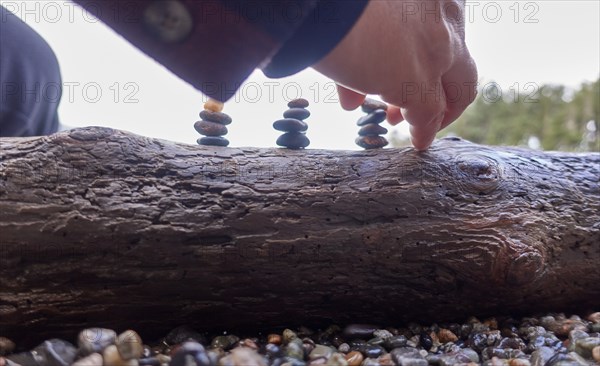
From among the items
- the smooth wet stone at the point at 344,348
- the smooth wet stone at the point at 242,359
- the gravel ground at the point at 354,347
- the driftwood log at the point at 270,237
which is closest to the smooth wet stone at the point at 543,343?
the gravel ground at the point at 354,347

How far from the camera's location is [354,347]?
40.5 inches

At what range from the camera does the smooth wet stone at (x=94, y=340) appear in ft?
2.84

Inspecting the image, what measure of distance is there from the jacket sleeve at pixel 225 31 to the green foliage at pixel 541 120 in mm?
2515

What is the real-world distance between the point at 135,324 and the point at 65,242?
0.24 meters

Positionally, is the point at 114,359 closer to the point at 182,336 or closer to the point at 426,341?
the point at 182,336

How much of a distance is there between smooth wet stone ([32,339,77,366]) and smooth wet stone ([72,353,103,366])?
0.16 ft

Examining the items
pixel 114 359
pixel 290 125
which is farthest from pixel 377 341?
pixel 290 125

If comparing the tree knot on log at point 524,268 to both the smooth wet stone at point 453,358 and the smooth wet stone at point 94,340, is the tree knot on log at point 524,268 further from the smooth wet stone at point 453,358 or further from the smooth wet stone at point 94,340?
the smooth wet stone at point 94,340

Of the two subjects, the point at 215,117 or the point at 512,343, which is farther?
the point at 215,117

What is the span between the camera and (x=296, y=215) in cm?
110

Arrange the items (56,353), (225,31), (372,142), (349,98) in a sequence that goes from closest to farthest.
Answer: (225,31) < (56,353) < (349,98) < (372,142)

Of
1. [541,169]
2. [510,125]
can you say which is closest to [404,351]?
[541,169]

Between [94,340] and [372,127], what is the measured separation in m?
1.00

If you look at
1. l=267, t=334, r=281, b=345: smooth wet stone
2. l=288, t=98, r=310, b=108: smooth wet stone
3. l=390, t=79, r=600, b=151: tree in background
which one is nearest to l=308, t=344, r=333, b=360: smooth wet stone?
l=267, t=334, r=281, b=345: smooth wet stone
